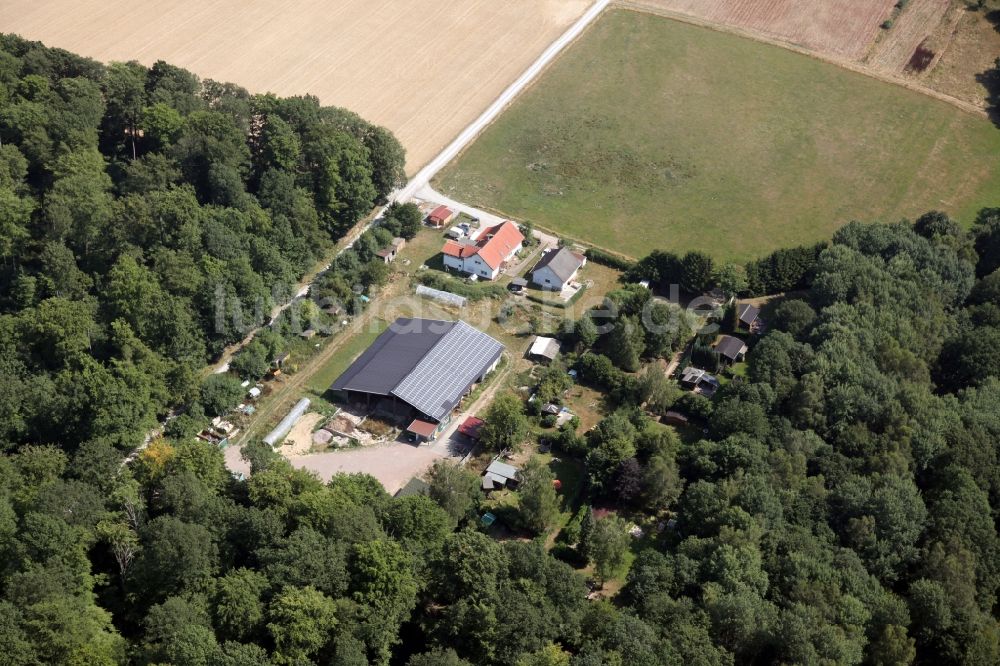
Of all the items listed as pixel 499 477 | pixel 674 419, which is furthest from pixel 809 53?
pixel 499 477

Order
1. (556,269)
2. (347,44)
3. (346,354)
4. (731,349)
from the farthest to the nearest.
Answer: (347,44)
(556,269)
(731,349)
(346,354)

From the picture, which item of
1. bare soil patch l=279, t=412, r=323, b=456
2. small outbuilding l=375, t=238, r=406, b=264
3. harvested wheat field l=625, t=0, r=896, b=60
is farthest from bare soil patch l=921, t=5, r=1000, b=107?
bare soil patch l=279, t=412, r=323, b=456

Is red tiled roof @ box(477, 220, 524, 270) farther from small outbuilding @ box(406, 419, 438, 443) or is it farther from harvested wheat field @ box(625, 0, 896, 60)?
harvested wheat field @ box(625, 0, 896, 60)

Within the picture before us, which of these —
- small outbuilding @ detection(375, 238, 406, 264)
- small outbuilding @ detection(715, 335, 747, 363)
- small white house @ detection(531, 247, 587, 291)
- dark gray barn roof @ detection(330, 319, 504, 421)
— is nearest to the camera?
dark gray barn roof @ detection(330, 319, 504, 421)

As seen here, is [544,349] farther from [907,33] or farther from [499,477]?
[907,33]

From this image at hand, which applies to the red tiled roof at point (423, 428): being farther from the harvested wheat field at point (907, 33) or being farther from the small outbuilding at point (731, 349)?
Result: the harvested wheat field at point (907, 33)

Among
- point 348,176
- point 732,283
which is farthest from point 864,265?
point 348,176
